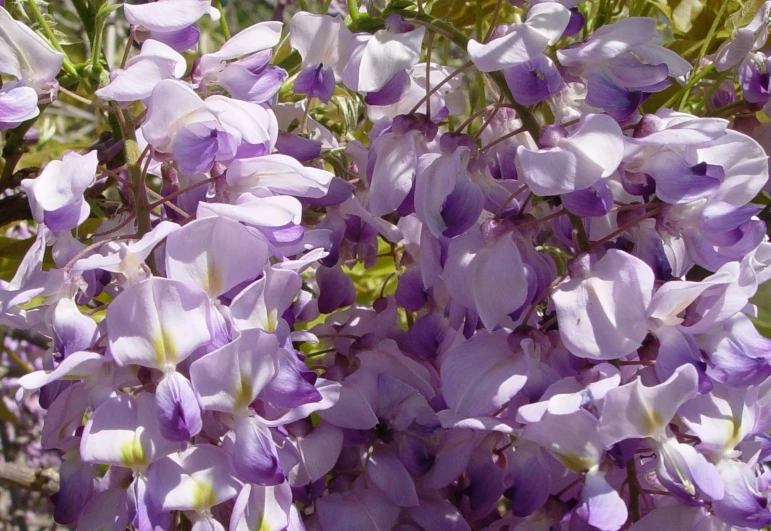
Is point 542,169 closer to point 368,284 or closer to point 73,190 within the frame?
point 73,190

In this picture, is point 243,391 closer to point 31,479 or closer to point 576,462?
point 576,462

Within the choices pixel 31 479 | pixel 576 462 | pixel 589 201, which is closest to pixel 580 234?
pixel 589 201

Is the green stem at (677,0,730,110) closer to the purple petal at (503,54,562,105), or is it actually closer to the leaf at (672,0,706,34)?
the leaf at (672,0,706,34)

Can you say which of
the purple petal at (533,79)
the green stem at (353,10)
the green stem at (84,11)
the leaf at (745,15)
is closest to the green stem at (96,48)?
the green stem at (84,11)

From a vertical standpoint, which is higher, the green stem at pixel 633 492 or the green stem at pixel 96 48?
the green stem at pixel 96 48

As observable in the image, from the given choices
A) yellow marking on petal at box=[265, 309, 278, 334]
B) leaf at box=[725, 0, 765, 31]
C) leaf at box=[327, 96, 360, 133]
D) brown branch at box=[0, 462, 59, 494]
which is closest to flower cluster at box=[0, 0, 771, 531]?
yellow marking on petal at box=[265, 309, 278, 334]

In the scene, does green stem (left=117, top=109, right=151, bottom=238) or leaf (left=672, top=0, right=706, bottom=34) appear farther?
leaf (left=672, top=0, right=706, bottom=34)

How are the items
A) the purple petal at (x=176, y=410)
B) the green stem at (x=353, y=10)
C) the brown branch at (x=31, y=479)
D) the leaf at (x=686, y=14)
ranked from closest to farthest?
the purple petal at (x=176, y=410) < the green stem at (x=353, y=10) < the leaf at (x=686, y=14) < the brown branch at (x=31, y=479)

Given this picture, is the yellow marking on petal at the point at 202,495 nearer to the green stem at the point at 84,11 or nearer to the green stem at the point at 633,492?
the green stem at the point at 633,492

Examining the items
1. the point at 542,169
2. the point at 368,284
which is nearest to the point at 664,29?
the point at 368,284
